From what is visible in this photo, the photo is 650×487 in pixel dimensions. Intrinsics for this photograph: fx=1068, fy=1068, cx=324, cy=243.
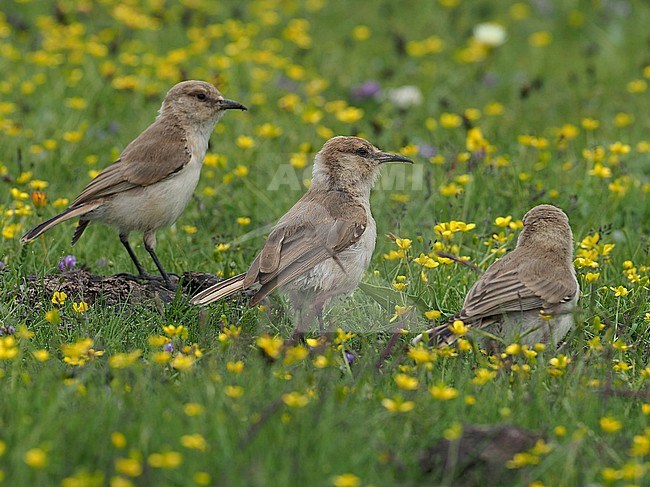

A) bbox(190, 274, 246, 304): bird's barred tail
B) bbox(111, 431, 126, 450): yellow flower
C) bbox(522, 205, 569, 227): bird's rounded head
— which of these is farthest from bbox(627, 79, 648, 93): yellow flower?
bbox(111, 431, 126, 450): yellow flower

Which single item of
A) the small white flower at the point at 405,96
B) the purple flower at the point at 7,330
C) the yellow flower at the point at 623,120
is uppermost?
the small white flower at the point at 405,96

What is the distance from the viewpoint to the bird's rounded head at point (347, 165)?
691 cm

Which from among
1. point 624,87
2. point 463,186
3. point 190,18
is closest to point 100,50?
point 190,18

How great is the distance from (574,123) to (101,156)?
4633 millimetres

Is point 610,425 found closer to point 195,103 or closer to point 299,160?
point 195,103

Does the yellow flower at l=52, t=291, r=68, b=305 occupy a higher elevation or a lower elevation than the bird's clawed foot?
higher

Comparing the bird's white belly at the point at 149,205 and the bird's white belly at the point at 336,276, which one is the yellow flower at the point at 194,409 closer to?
the bird's white belly at the point at 336,276

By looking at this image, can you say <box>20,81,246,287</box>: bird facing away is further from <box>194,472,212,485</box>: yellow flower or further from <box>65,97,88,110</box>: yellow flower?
<box>194,472,212,485</box>: yellow flower

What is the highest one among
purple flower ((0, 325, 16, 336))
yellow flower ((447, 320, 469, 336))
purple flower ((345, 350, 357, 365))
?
yellow flower ((447, 320, 469, 336))

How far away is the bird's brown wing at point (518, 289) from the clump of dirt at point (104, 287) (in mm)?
1803

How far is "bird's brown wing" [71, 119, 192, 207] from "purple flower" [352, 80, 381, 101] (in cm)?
387

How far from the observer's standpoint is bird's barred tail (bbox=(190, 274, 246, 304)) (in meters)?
6.16

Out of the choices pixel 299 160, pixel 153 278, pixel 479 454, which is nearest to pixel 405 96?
pixel 299 160

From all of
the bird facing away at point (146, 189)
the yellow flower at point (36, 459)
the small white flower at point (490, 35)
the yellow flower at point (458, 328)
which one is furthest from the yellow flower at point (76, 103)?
the yellow flower at point (36, 459)
